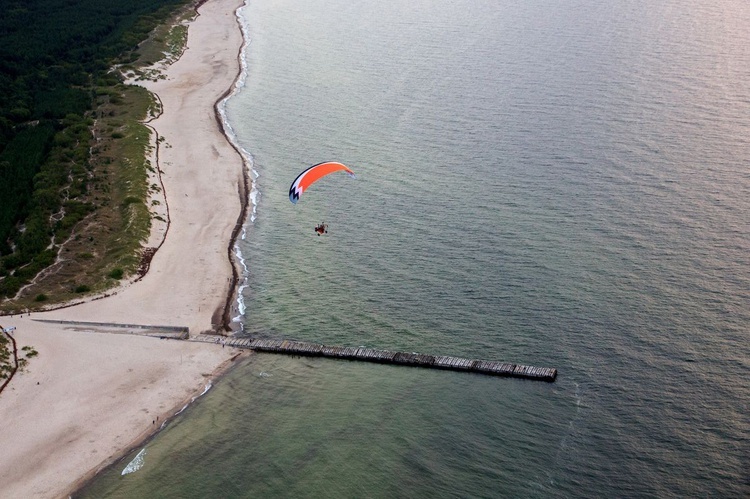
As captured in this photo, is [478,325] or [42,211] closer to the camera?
[478,325]

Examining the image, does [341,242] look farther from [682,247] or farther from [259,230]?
[682,247]

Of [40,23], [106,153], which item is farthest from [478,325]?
[40,23]

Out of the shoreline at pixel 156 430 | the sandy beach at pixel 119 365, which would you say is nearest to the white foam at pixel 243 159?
the sandy beach at pixel 119 365

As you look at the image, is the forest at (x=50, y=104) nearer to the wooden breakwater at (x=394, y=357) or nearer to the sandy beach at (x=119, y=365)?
the sandy beach at (x=119, y=365)

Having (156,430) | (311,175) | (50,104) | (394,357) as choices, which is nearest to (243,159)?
(311,175)

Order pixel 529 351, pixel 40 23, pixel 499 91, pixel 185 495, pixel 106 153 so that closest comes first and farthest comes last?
pixel 185 495 < pixel 529 351 < pixel 106 153 < pixel 499 91 < pixel 40 23

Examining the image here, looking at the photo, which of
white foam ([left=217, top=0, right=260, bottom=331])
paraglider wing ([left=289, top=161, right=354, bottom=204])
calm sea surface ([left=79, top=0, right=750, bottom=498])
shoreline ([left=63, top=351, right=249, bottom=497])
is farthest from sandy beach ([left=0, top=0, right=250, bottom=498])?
paraglider wing ([left=289, top=161, right=354, bottom=204])
